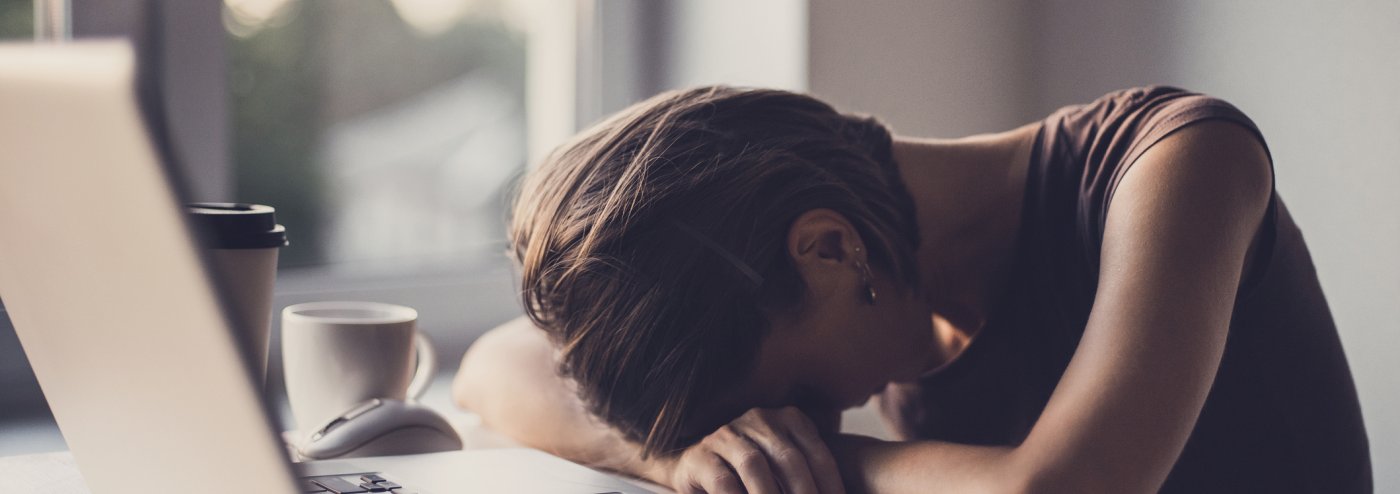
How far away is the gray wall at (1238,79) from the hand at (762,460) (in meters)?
0.64

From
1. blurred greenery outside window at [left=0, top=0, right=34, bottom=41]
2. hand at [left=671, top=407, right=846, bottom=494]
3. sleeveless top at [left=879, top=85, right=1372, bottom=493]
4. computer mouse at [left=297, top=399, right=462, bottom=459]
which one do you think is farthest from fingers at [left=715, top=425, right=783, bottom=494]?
blurred greenery outside window at [left=0, top=0, right=34, bottom=41]

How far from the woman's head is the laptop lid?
411mm

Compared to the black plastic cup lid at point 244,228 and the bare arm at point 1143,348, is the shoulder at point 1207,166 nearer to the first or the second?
the bare arm at point 1143,348

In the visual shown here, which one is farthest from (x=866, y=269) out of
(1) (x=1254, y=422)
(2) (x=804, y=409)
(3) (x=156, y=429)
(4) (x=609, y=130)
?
(3) (x=156, y=429)

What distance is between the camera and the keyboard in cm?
65

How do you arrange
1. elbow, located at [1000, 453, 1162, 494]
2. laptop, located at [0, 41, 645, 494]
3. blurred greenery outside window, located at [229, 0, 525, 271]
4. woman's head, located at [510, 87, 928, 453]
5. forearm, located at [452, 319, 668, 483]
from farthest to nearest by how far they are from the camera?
blurred greenery outside window, located at [229, 0, 525, 271], forearm, located at [452, 319, 668, 483], woman's head, located at [510, 87, 928, 453], elbow, located at [1000, 453, 1162, 494], laptop, located at [0, 41, 645, 494]

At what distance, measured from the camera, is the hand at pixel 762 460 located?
0.71 metres

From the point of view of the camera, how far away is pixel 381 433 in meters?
0.80

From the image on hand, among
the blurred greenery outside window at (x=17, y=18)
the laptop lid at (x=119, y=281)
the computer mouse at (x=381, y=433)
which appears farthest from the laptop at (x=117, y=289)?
the blurred greenery outside window at (x=17, y=18)

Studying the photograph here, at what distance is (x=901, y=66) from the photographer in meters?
1.38

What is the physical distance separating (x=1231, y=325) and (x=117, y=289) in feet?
2.65

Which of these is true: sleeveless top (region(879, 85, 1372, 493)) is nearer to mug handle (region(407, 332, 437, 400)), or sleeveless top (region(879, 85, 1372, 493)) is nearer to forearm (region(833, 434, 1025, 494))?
forearm (region(833, 434, 1025, 494))

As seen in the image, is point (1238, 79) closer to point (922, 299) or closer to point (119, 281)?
point (922, 299)

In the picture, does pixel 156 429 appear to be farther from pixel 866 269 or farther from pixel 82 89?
pixel 866 269
